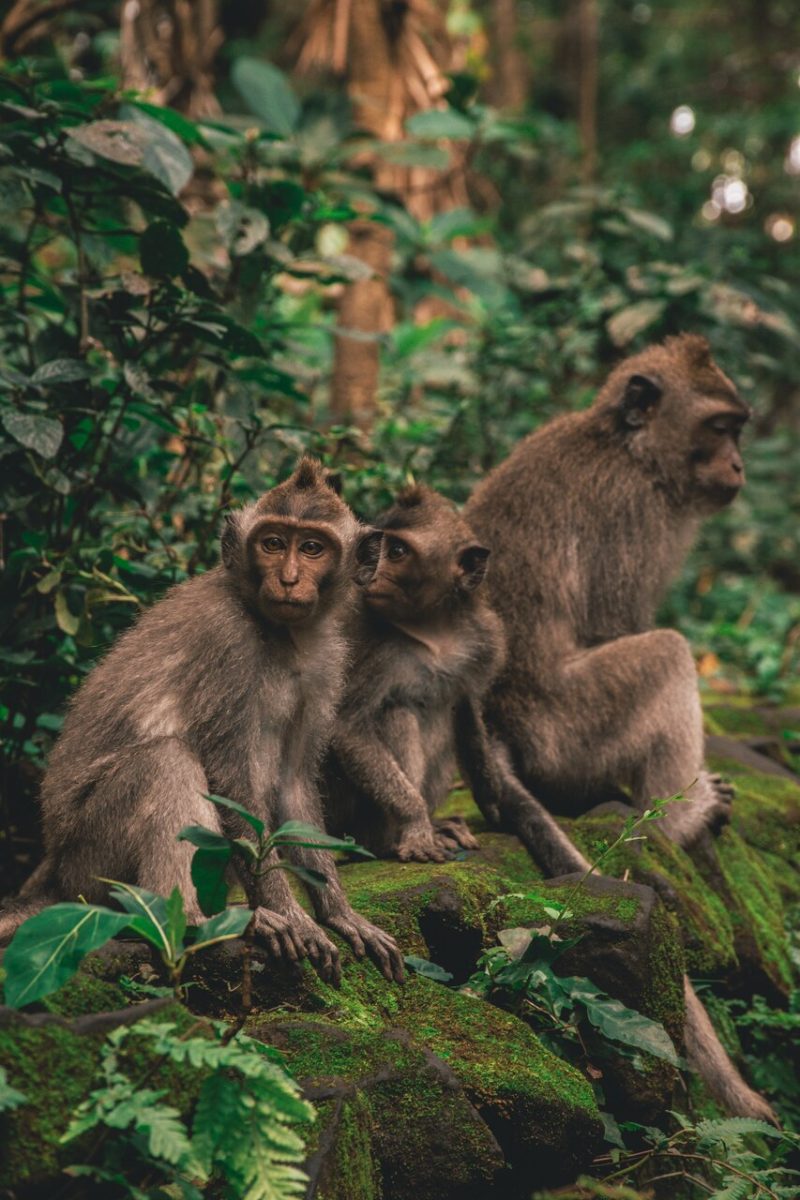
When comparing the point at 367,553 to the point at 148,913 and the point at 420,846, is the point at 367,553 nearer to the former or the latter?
the point at 420,846

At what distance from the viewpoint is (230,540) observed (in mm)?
4305

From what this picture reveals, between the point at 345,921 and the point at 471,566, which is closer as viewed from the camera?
the point at 345,921

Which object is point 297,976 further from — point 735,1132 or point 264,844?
point 735,1132

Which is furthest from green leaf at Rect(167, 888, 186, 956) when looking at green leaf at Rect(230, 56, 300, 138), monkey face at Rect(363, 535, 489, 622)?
green leaf at Rect(230, 56, 300, 138)

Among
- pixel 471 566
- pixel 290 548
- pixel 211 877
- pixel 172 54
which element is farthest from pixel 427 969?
pixel 172 54

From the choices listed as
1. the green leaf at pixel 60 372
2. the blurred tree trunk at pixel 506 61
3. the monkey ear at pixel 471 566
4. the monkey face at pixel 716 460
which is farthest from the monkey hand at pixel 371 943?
the blurred tree trunk at pixel 506 61

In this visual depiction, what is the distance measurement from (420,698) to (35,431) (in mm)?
1842

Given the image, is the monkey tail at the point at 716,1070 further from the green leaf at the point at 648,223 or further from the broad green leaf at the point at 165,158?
the green leaf at the point at 648,223

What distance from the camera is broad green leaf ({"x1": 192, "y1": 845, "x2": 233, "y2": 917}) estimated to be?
126 inches

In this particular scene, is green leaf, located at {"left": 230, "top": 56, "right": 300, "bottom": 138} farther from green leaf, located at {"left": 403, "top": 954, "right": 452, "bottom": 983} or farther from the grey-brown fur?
green leaf, located at {"left": 403, "top": 954, "right": 452, "bottom": 983}

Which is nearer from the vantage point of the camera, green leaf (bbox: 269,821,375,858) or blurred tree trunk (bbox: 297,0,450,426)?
green leaf (bbox: 269,821,375,858)

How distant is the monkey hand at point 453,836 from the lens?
517cm

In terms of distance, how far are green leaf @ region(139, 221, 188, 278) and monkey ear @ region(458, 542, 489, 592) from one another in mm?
1593

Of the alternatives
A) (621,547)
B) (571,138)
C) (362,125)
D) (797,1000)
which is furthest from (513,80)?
(797,1000)
